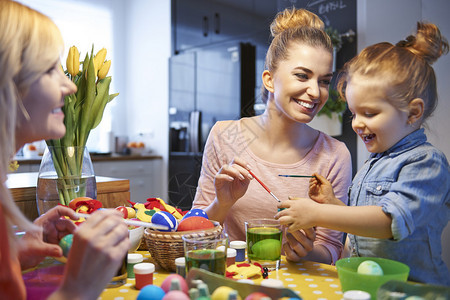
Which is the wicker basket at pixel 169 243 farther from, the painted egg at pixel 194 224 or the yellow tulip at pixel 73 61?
the yellow tulip at pixel 73 61

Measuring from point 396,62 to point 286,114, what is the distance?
0.47 meters

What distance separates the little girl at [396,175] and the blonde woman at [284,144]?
0.24 m

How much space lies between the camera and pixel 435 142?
2229 millimetres

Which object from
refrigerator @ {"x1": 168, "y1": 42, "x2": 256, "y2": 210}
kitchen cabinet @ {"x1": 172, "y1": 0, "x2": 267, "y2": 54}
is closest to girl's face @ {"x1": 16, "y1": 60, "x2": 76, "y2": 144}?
refrigerator @ {"x1": 168, "y1": 42, "x2": 256, "y2": 210}

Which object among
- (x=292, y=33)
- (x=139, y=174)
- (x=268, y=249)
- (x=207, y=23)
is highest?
(x=207, y=23)

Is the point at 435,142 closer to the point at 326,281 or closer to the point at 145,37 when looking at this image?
the point at 326,281

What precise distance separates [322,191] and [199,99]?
311 cm

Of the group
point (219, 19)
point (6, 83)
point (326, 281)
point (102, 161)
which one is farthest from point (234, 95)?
point (6, 83)

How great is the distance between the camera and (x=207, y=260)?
848 millimetres

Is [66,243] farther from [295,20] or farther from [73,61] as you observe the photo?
[295,20]

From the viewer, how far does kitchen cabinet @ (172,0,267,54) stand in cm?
401

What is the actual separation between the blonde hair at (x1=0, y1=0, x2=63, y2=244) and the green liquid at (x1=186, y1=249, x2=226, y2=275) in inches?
12.7

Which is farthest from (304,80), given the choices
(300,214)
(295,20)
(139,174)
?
(139,174)

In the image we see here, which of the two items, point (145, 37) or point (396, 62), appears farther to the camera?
point (145, 37)
